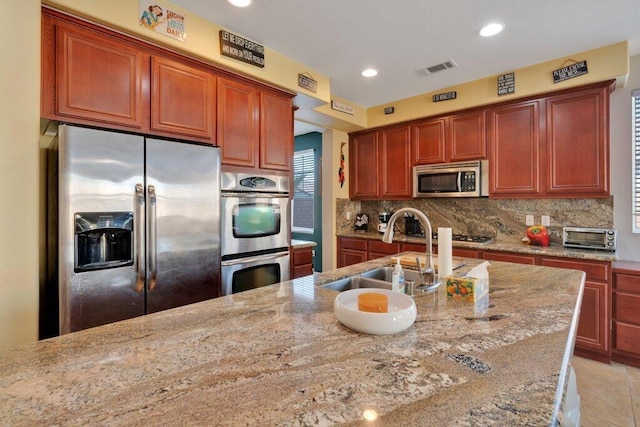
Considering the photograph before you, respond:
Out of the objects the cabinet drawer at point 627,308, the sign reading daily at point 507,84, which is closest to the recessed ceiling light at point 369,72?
the sign reading daily at point 507,84

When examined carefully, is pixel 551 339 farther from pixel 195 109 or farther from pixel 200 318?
pixel 195 109

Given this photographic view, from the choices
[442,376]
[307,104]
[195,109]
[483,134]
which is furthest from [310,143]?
[442,376]

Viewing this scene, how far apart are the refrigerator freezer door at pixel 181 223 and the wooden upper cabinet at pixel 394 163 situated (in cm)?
257

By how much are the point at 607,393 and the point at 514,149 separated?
2171 millimetres

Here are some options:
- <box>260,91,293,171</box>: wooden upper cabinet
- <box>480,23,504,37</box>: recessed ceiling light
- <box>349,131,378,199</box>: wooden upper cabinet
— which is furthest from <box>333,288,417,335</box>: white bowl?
<box>349,131,378,199</box>: wooden upper cabinet

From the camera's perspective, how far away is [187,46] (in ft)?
7.00

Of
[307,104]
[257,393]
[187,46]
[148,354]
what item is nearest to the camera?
[257,393]

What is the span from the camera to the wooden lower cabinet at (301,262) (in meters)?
2.98

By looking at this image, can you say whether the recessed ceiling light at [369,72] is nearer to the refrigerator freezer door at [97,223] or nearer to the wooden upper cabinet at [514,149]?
the wooden upper cabinet at [514,149]

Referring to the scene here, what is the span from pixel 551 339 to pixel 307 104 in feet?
9.51

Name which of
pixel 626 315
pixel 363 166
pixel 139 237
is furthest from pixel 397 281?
pixel 363 166

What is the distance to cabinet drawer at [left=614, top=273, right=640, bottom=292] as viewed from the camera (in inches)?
94.7

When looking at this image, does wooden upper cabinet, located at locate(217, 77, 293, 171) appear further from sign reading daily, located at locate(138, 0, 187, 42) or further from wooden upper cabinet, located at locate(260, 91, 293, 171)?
sign reading daily, located at locate(138, 0, 187, 42)

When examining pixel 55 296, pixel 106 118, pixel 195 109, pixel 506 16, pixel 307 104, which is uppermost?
pixel 506 16
